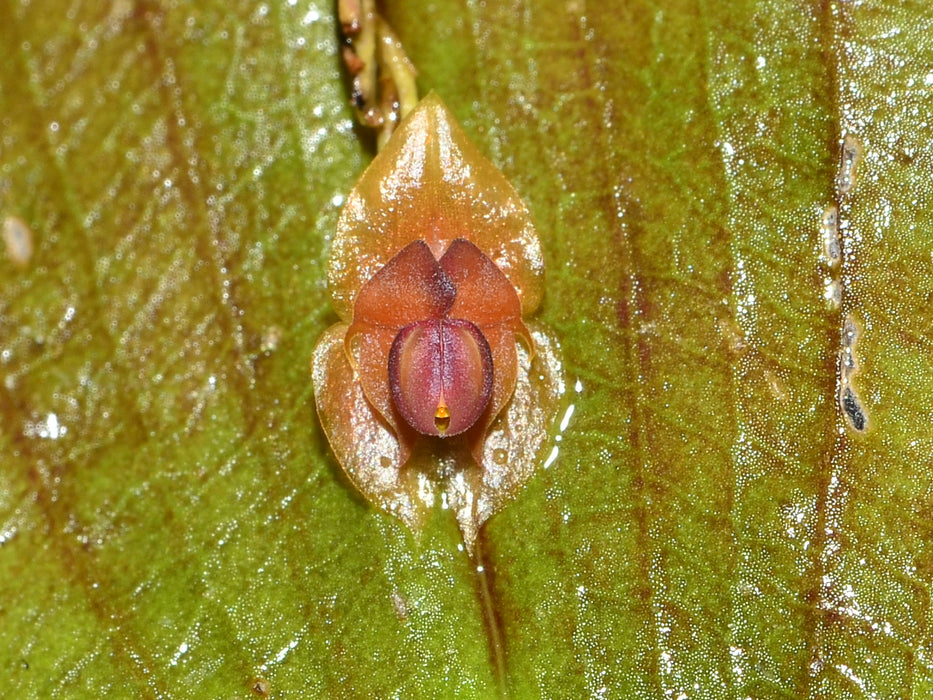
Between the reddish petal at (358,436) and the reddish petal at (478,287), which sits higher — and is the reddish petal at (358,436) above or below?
below

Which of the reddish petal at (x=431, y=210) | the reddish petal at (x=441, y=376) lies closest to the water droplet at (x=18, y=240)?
the reddish petal at (x=431, y=210)

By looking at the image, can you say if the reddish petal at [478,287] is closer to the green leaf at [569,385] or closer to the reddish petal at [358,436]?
the green leaf at [569,385]

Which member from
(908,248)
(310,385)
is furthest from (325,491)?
(908,248)

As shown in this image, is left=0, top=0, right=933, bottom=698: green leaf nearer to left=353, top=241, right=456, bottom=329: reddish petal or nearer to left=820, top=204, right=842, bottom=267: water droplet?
left=820, top=204, right=842, bottom=267: water droplet

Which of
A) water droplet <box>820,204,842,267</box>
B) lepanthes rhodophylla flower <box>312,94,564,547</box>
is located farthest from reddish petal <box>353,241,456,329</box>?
water droplet <box>820,204,842,267</box>

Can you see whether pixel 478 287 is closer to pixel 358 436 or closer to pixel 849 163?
pixel 358 436

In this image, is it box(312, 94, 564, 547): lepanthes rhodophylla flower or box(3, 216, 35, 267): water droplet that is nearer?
box(312, 94, 564, 547): lepanthes rhodophylla flower

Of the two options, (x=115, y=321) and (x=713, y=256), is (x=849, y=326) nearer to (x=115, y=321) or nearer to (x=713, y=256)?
(x=713, y=256)
